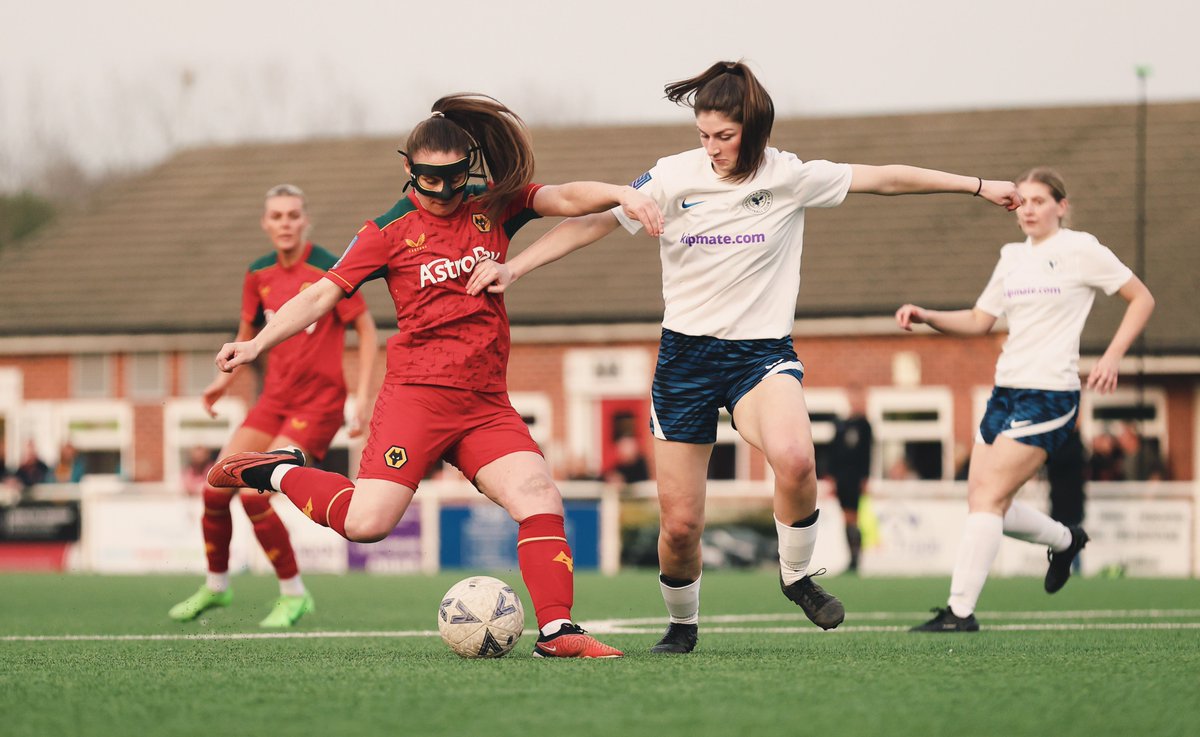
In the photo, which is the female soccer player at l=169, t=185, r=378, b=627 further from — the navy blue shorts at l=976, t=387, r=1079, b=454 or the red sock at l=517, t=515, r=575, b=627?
the navy blue shorts at l=976, t=387, r=1079, b=454

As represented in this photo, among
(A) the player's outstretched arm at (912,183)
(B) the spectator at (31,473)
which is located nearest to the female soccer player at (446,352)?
(A) the player's outstretched arm at (912,183)

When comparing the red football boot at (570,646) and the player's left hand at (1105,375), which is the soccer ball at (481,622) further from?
the player's left hand at (1105,375)

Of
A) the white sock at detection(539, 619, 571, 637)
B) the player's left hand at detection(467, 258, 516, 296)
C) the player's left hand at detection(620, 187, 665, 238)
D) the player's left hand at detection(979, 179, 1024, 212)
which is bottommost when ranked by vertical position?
the white sock at detection(539, 619, 571, 637)

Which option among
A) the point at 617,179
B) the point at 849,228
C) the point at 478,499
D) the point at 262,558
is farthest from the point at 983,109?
the point at 262,558

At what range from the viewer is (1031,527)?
9328mm

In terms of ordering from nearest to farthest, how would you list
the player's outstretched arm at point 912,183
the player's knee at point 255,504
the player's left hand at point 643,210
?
the player's left hand at point 643,210, the player's outstretched arm at point 912,183, the player's knee at point 255,504

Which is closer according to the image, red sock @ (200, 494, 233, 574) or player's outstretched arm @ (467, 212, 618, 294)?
player's outstretched arm @ (467, 212, 618, 294)

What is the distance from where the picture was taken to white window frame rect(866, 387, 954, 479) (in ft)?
85.0

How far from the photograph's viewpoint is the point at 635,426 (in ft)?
88.8

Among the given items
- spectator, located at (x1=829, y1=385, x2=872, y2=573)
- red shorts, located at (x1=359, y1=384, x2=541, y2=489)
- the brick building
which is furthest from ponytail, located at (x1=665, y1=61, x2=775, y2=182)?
the brick building

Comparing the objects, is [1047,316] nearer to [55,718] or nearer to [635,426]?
[55,718]

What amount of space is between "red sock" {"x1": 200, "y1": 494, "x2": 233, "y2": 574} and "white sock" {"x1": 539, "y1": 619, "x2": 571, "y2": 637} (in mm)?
3518

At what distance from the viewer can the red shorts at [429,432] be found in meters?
6.75

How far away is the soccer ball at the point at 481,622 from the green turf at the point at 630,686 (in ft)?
0.35
